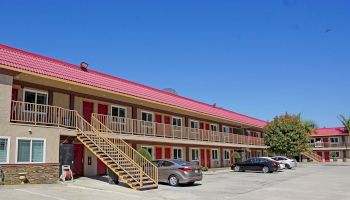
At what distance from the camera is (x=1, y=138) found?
15.4 meters

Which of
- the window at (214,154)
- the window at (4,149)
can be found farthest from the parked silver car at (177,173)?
the window at (214,154)

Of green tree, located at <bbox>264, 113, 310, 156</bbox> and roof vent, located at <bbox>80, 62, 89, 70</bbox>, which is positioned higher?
roof vent, located at <bbox>80, 62, 89, 70</bbox>

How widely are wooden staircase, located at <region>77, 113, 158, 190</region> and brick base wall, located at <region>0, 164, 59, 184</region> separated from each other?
6.91 feet

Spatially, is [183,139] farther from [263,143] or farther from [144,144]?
[263,143]

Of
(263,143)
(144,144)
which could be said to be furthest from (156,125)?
(263,143)

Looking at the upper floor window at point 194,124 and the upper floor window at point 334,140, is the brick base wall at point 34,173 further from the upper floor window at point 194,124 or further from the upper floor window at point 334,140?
the upper floor window at point 334,140

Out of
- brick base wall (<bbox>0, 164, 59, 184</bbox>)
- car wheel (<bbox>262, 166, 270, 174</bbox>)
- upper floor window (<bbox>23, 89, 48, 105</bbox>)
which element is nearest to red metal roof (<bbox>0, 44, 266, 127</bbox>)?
upper floor window (<bbox>23, 89, 48, 105</bbox>)

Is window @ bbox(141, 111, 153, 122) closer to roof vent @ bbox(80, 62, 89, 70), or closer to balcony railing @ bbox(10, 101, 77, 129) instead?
roof vent @ bbox(80, 62, 89, 70)

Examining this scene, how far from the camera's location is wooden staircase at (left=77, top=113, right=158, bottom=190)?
671 inches

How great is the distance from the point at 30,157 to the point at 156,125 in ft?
37.6

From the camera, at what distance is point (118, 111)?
25.1 meters

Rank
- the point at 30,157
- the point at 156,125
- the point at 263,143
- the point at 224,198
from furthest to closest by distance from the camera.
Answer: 1. the point at 263,143
2. the point at 156,125
3. the point at 30,157
4. the point at 224,198

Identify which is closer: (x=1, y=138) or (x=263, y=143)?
(x=1, y=138)

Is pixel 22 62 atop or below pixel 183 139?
atop
